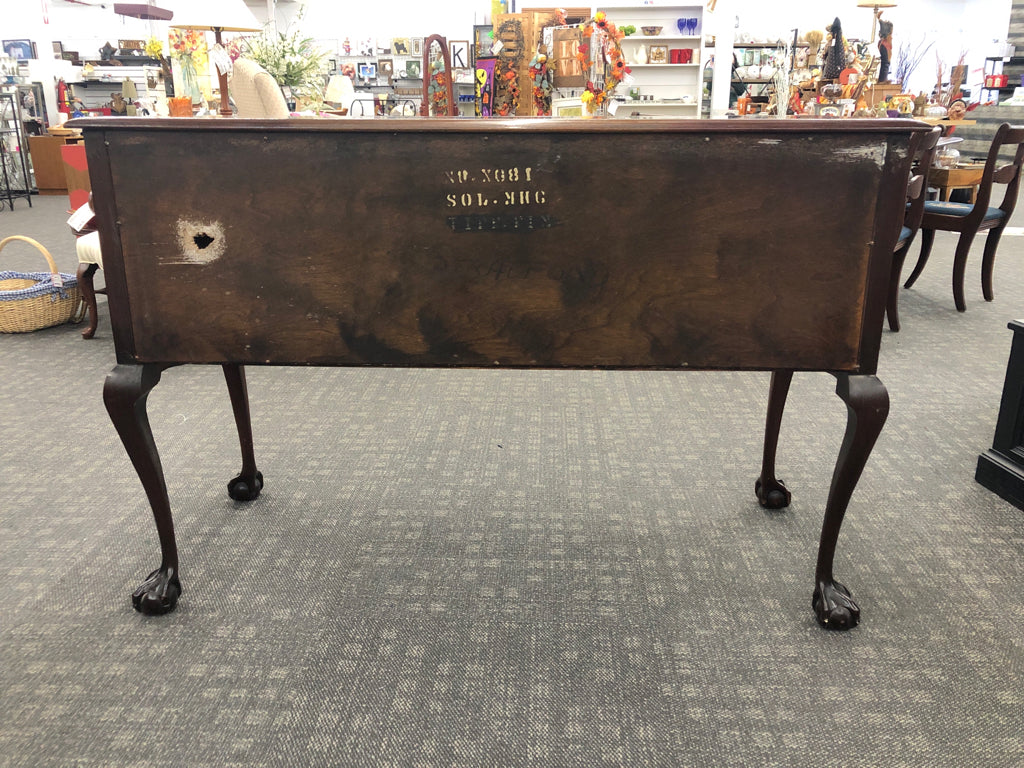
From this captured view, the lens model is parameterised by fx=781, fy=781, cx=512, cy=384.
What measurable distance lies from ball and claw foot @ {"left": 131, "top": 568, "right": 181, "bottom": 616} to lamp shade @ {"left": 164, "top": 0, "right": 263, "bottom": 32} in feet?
8.48

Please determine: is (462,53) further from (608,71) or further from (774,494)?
(774,494)

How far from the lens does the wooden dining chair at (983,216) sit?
3.67 m

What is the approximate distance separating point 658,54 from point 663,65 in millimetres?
132

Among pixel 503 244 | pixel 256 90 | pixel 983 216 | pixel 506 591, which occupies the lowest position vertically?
pixel 506 591

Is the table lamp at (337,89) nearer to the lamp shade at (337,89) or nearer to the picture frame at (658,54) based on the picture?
the lamp shade at (337,89)

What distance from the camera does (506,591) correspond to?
1.62 meters

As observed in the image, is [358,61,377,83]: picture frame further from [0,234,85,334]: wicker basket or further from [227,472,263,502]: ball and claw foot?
[227,472,263,502]: ball and claw foot

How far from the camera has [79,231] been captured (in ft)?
11.0

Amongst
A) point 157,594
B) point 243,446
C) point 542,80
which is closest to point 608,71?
point 542,80

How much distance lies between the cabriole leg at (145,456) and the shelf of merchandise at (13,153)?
7.53m

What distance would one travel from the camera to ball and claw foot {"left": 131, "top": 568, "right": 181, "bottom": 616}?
152 cm

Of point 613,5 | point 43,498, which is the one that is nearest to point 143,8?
point 613,5

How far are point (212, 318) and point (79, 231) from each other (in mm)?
2500

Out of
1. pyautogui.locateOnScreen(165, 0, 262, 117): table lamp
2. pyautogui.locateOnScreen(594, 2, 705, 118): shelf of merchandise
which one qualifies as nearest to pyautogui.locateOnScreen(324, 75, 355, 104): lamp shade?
pyautogui.locateOnScreen(165, 0, 262, 117): table lamp
